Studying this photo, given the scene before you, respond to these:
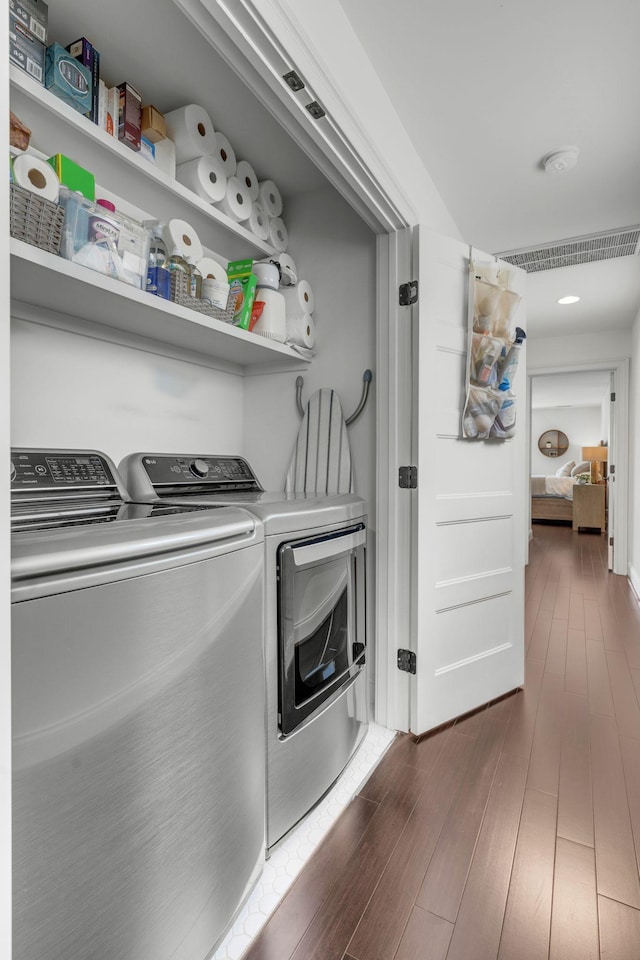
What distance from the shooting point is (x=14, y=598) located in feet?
2.27

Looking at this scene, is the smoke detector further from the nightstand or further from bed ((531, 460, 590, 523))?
bed ((531, 460, 590, 523))

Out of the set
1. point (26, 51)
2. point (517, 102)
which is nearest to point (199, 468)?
point (26, 51)

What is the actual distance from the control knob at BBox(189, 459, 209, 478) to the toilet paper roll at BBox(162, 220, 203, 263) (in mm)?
723

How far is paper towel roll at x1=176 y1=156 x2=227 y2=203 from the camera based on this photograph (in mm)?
1737

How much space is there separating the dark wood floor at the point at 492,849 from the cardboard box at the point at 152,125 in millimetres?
2232

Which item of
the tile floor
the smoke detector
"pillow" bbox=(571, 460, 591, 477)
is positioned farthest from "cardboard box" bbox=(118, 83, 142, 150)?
"pillow" bbox=(571, 460, 591, 477)

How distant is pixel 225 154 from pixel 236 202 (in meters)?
0.17

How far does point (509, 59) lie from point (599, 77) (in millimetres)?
347

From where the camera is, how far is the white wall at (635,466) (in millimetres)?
4320

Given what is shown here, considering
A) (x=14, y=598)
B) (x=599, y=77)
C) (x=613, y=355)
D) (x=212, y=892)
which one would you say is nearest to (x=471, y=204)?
(x=599, y=77)

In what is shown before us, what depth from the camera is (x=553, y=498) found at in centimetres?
894

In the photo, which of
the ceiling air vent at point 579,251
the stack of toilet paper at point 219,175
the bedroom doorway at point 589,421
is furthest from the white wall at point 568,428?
the stack of toilet paper at point 219,175

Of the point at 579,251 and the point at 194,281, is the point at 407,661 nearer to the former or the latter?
the point at 194,281

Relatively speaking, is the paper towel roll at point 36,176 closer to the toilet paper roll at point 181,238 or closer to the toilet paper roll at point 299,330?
the toilet paper roll at point 181,238
